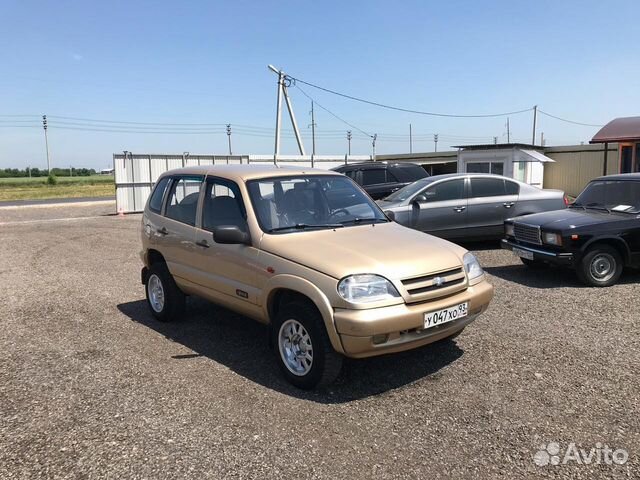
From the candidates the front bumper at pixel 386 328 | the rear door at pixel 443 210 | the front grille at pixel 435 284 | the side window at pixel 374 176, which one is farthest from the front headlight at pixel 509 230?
the side window at pixel 374 176

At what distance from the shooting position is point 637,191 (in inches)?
301

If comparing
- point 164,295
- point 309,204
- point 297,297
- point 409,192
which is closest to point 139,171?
point 409,192

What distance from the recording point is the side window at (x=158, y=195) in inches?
242

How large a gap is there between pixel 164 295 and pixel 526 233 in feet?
17.7

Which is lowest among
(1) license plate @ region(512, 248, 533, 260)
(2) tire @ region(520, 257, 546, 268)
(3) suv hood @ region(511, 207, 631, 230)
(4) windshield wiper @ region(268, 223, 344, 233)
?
(2) tire @ region(520, 257, 546, 268)

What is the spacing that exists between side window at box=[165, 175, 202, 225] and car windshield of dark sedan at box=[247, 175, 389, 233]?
908 millimetres

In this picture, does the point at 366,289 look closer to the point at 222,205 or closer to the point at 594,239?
the point at 222,205

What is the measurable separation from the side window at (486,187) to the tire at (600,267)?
10.7 feet

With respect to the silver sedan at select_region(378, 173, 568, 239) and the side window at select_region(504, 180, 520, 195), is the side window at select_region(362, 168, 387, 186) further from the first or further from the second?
the side window at select_region(504, 180, 520, 195)

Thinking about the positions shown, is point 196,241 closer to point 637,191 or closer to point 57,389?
point 57,389

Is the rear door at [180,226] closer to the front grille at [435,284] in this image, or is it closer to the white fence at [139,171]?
the front grille at [435,284]

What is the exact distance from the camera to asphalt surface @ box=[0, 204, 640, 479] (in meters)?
3.13

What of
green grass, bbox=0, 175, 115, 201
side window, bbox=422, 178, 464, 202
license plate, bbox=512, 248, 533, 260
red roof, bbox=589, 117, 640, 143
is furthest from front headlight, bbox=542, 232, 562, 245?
green grass, bbox=0, 175, 115, 201

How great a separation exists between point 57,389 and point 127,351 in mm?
916
